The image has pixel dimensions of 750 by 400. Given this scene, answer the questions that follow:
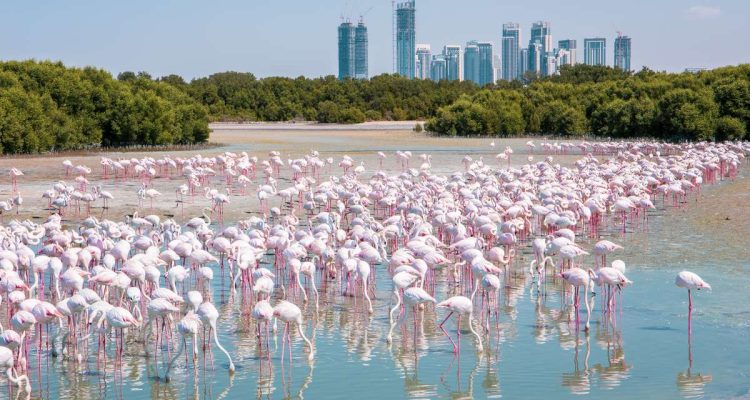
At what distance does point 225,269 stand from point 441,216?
372cm

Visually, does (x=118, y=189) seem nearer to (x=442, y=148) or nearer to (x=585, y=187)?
(x=585, y=187)

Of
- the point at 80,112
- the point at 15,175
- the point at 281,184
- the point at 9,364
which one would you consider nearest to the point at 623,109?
the point at 80,112

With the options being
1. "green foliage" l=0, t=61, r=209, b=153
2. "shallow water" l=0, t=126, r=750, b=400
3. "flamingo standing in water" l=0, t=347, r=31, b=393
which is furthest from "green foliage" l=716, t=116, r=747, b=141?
"flamingo standing in water" l=0, t=347, r=31, b=393

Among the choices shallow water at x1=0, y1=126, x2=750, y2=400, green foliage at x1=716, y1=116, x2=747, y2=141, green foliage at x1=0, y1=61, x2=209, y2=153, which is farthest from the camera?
green foliage at x1=716, y1=116, x2=747, y2=141

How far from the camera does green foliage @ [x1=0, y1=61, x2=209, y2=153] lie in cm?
3931

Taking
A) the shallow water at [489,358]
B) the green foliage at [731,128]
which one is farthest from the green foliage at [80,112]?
the shallow water at [489,358]

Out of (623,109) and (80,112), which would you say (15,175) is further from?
(623,109)

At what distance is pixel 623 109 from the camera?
56469 mm

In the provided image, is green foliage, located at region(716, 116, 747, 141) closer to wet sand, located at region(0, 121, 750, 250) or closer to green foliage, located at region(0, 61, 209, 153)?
wet sand, located at region(0, 121, 750, 250)

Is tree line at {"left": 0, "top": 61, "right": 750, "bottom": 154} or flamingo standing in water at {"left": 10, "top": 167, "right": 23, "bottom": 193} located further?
tree line at {"left": 0, "top": 61, "right": 750, "bottom": 154}

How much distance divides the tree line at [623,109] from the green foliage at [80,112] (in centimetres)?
2129

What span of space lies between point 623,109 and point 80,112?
98.3 ft

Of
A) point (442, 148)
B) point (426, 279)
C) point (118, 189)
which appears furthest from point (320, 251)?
point (442, 148)

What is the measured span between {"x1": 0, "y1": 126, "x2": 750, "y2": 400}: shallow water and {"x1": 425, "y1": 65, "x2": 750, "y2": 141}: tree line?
37.9m
